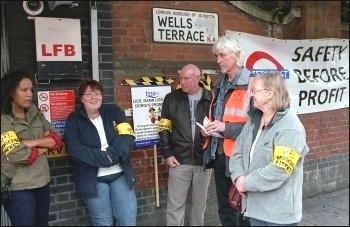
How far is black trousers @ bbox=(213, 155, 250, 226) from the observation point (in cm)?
344

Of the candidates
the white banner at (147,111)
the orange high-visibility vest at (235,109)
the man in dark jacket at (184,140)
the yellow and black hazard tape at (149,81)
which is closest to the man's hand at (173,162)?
the man in dark jacket at (184,140)

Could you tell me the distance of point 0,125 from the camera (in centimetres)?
296

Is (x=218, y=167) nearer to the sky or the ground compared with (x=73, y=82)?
nearer to the ground

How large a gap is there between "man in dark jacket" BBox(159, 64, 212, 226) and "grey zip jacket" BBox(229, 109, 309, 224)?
46.0 inches

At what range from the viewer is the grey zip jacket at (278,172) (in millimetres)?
2430

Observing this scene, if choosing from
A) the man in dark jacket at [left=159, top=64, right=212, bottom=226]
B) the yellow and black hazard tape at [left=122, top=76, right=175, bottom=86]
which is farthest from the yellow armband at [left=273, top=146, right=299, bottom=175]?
the yellow and black hazard tape at [left=122, top=76, right=175, bottom=86]

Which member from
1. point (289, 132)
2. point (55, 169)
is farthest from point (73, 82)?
point (289, 132)

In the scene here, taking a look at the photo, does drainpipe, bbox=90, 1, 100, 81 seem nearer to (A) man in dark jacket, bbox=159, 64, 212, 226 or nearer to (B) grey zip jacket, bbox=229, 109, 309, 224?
(A) man in dark jacket, bbox=159, 64, 212, 226

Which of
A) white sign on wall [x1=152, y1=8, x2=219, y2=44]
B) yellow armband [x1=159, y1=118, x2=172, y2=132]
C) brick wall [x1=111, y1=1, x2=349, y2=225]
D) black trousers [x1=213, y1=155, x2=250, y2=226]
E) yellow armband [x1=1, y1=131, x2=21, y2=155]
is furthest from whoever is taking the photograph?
white sign on wall [x1=152, y1=8, x2=219, y2=44]

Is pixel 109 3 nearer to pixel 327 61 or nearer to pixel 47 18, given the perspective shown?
pixel 47 18

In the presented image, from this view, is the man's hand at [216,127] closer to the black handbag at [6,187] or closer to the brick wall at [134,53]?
the brick wall at [134,53]

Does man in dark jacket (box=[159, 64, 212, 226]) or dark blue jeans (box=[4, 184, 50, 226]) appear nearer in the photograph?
dark blue jeans (box=[4, 184, 50, 226])

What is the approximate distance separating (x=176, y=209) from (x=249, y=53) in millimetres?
2167

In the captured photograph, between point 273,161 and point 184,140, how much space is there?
1.43 metres
